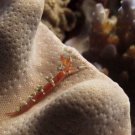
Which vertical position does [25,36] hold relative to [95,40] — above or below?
above

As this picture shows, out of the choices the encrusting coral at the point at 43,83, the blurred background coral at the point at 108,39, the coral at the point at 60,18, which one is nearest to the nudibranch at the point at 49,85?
the encrusting coral at the point at 43,83

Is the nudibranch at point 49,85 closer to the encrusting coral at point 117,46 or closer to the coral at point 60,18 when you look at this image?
the encrusting coral at point 117,46

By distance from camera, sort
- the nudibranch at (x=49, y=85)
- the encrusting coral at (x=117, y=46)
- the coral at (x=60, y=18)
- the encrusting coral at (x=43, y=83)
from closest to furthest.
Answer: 1. the encrusting coral at (x=43, y=83)
2. the nudibranch at (x=49, y=85)
3. the encrusting coral at (x=117, y=46)
4. the coral at (x=60, y=18)

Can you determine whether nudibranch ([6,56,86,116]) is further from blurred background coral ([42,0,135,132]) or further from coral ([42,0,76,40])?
coral ([42,0,76,40])

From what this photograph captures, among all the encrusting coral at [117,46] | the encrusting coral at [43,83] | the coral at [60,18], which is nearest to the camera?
the encrusting coral at [43,83]

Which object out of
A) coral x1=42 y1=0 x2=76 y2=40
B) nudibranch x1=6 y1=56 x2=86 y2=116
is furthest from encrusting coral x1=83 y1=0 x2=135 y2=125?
nudibranch x1=6 y1=56 x2=86 y2=116

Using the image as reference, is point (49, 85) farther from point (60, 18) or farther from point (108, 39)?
point (60, 18)

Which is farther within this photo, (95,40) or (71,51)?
(95,40)

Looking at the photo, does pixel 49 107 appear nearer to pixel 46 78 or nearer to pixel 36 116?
pixel 36 116

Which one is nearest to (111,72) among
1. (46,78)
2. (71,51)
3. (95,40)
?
(95,40)
